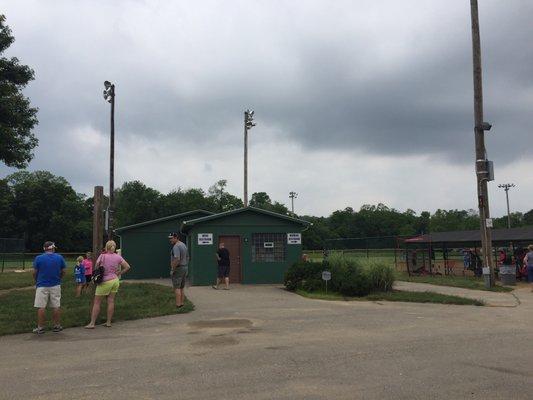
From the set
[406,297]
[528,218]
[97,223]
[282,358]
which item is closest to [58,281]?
[97,223]

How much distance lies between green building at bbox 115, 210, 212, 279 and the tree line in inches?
1464

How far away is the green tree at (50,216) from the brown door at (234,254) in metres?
61.8

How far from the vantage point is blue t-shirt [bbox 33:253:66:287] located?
947 cm

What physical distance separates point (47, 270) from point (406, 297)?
9143 mm

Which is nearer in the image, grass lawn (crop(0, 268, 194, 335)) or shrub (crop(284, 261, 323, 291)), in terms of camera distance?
grass lawn (crop(0, 268, 194, 335))

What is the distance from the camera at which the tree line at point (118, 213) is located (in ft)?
249

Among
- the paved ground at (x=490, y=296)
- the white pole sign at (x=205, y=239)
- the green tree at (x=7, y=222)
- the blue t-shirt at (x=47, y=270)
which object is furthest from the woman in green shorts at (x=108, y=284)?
the green tree at (x=7, y=222)

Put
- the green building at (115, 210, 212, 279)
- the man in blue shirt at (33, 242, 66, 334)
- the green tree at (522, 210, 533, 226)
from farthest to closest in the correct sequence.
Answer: the green tree at (522, 210, 533, 226) < the green building at (115, 210, 212, 279) < the man in blue shirt at (33, 242, 66, 334)

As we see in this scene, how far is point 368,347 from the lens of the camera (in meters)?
7.76

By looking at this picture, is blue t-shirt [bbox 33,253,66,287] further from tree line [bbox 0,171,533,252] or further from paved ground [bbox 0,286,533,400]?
tree line [bbox 0,171,533,252]

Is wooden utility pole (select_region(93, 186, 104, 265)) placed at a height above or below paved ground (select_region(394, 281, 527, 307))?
above

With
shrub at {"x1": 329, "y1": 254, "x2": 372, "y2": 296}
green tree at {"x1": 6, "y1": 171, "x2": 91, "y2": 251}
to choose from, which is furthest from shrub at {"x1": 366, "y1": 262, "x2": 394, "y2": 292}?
green tree at {"x1": 6, "y1": 171, "x2": 91, "y2": 251}

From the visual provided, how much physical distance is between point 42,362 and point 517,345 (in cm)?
687

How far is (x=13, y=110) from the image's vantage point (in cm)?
1853
